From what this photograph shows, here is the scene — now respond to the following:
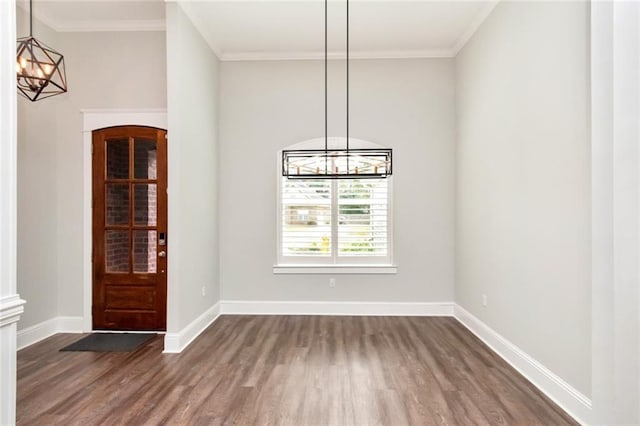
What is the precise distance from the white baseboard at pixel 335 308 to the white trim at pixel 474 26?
3462 millimetres

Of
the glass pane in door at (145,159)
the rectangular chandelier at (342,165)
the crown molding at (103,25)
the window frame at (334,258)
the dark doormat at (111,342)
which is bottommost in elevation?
the dark doormat at (111,342)

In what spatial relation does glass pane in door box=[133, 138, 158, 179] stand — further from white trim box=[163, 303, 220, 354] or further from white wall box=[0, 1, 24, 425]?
white wall box=[0, 1, 24, 425]

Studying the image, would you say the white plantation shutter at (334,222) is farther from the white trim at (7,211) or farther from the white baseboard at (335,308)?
the white trim at (7,211)

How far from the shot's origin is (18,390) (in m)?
3.05

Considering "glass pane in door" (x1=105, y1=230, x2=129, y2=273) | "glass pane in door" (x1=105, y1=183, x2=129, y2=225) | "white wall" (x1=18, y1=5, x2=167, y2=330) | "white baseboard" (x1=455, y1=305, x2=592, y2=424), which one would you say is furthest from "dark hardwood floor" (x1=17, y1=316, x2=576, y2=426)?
"glass pane in door" (x1=105, y1=183, x2=129, y2=225)

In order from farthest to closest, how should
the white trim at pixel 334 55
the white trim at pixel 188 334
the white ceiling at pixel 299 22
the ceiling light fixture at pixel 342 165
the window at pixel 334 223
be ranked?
the window at pixel 334 223, the white trim at pixel 334 55, the white ceiling at pixel 299 22, the white trim at pixel 188 334, the ceiling light fixture at pixel 342 165

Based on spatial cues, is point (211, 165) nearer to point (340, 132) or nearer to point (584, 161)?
point (340, 132)

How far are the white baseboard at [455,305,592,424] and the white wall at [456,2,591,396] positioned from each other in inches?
2.4

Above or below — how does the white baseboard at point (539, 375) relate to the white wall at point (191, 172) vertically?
below

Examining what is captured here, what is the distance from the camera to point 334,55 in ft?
17.4

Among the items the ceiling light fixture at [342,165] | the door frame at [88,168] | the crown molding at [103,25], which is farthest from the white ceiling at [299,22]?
the ceiling light fixture at [342,165]

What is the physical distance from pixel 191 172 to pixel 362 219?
240cm

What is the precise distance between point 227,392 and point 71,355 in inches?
76.8

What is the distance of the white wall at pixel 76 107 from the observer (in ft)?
14.8
